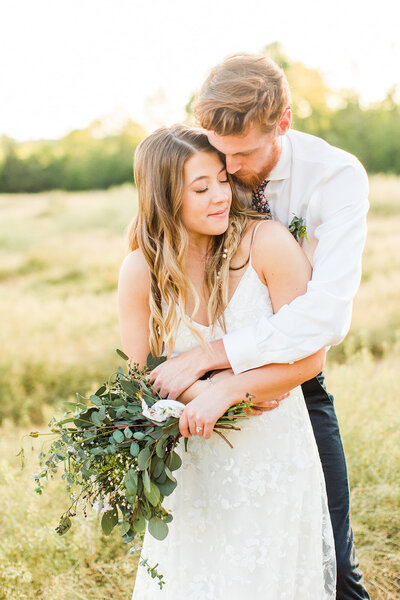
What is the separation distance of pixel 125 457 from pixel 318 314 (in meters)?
0.81

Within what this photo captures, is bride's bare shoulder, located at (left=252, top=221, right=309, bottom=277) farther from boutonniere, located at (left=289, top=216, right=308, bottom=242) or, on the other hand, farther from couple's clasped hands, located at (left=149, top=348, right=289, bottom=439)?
couple's clasped hands, located at (left=149, top=348, right=289, bottom=439)

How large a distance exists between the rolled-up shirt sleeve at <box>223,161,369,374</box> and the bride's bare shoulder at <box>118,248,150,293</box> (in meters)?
0.44

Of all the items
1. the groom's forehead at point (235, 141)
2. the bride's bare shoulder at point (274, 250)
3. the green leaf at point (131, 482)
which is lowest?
the green leaf at point (131, 482)

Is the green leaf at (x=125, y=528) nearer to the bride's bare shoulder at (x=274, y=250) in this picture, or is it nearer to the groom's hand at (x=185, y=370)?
the groom's hand at (x=185, y=370)

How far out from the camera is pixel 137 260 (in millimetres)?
2486

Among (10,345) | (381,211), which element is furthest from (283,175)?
(381,211)

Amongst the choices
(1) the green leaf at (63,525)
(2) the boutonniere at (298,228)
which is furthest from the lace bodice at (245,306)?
(1) the green leaf at (63,525)

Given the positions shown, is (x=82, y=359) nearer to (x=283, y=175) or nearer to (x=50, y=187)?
(x=283, y=175)

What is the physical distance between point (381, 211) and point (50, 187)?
18631mm

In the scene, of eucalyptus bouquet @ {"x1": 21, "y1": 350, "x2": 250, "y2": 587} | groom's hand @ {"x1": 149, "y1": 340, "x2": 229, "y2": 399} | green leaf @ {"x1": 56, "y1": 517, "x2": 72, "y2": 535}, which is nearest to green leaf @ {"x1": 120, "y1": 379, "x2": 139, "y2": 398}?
eucalyptus bouquet @ {"x1": 21, "y1": 350, "x2": 250, "y2": 587}

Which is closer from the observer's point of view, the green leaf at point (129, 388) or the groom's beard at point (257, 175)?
the green leaf at point (129, 388)

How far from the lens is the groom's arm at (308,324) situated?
213 cm

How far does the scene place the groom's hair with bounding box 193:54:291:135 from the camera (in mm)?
2338

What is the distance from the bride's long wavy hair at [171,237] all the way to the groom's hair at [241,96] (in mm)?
110
